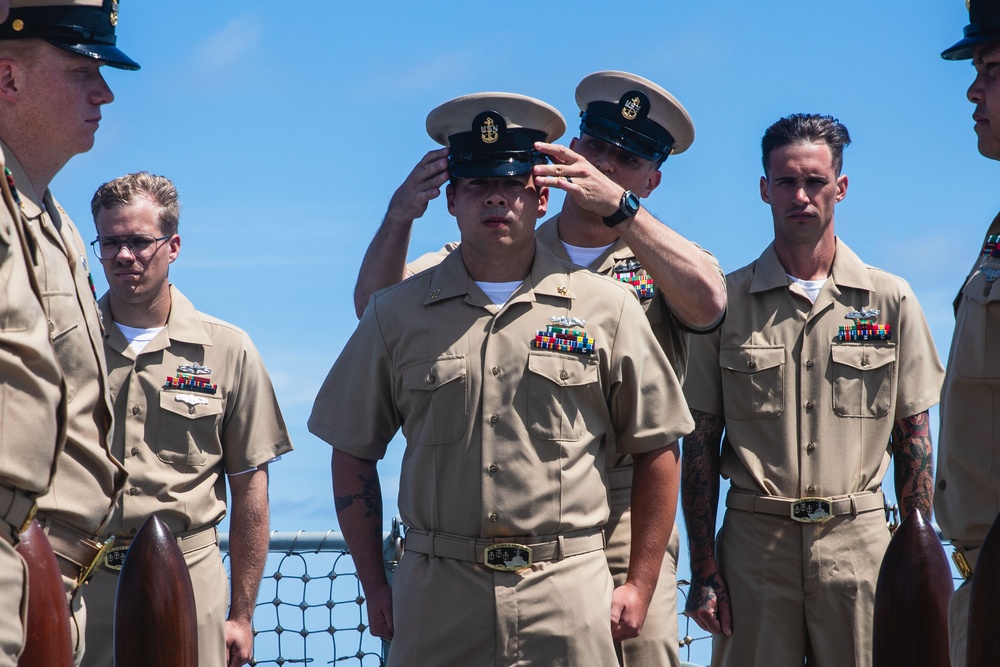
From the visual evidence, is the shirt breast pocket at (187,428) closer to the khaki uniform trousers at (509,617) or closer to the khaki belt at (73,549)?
the khaki belt at (73,549)

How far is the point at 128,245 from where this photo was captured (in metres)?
5.65

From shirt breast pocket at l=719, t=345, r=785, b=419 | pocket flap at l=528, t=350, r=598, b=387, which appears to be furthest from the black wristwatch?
shirt breast pocket at l=719, t=345, r=785, b=419

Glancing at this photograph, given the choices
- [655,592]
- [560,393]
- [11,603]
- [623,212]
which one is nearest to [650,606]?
[655,592]

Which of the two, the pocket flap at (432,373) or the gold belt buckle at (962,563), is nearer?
the gold belt buckle at (962,563)

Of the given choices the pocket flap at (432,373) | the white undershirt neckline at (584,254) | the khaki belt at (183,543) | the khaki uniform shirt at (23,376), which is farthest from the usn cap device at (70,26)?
the khaki belt at (183,543)

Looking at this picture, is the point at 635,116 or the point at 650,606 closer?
the point at 650,606

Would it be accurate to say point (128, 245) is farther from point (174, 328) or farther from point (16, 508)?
point (16, 508)

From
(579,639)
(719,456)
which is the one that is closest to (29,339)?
(579,639)

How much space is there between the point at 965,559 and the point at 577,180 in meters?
1.76

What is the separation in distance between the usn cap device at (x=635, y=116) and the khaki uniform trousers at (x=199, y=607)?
246 centimetres

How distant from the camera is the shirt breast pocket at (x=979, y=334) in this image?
12.3 ft

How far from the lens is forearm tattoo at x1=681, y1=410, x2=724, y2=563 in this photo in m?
5.48

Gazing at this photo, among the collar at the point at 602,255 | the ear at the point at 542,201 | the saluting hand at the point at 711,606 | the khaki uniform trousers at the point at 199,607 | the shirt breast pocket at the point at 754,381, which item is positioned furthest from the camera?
the shirt breast pocket at the point at 754,381

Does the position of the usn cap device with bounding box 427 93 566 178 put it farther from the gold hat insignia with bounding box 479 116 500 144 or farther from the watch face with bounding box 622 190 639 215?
the watch face with bounding box 622 190 639 215
